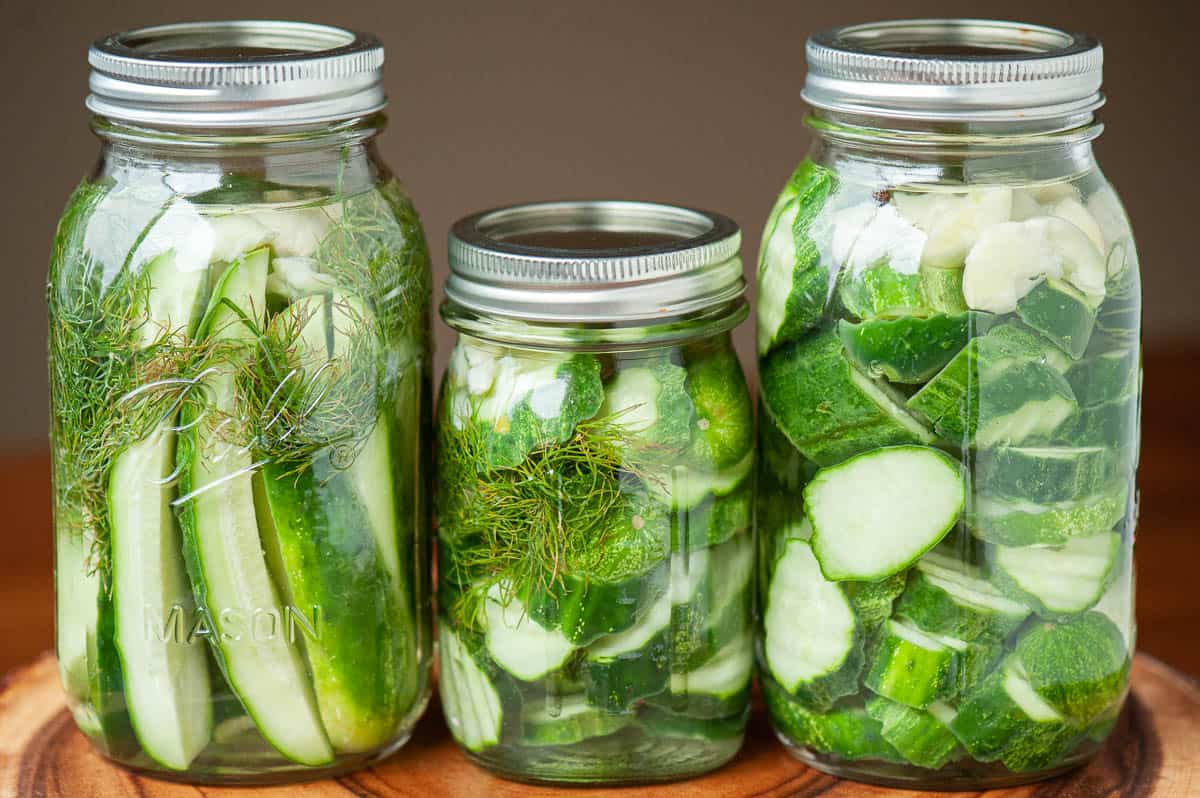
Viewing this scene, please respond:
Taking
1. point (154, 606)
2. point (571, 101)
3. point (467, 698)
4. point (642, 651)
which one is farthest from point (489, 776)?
point (571, 101)

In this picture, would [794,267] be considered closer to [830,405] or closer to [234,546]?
[830,405]

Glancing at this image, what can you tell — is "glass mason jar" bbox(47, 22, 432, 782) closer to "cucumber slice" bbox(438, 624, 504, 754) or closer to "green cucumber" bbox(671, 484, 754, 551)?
"cucumber slice" bbox(438, 624, 504, 754)

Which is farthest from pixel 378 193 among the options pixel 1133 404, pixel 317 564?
pixel 1133 404

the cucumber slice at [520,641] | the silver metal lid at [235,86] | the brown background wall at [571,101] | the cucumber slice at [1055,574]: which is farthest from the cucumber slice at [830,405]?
the brown background wall at [571,101]

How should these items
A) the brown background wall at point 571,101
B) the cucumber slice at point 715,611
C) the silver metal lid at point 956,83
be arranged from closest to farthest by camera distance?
the silver metal lid at point 956,83, the cucumber slice at point 715,611, the brown background wall at point 571,101

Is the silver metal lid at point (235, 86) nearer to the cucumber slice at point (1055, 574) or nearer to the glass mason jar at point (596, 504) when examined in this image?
the glass mason jar at point (596, 504)

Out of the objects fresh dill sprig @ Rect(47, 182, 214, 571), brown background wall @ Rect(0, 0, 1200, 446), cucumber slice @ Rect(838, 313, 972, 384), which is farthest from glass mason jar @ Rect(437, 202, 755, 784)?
brown background wall @ Rect(0, 0, 1200, 446)
